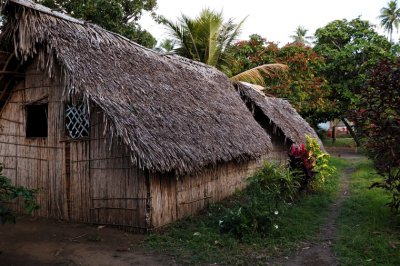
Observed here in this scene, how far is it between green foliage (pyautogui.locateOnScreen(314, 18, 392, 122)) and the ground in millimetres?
17644

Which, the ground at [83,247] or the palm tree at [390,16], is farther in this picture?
the palm tree at [390,16]

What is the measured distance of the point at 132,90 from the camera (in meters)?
7.26

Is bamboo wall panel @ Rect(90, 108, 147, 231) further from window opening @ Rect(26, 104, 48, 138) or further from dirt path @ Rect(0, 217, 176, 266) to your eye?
window opening @ Rect(26, 104, 48, 138)

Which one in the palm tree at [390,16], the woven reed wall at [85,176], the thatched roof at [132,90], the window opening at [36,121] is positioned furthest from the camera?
the palm tree at [390,16]

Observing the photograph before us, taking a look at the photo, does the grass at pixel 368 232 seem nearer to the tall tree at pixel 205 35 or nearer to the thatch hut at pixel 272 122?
the thatch hut at pixel 272 122

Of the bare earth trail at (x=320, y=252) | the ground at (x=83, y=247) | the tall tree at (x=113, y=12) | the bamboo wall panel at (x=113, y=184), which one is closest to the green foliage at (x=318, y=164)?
the bare earth trail at (x=320, y=252)

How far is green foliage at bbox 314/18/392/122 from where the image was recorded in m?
22.2

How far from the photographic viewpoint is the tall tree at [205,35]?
1509cm

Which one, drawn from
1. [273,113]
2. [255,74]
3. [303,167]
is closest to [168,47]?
[255,74]

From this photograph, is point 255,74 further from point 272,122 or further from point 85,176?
point 85,176

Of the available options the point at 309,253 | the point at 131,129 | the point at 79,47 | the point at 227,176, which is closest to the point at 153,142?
the point at 131,129

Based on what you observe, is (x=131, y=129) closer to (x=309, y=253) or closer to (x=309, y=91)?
(x=309, y=253)

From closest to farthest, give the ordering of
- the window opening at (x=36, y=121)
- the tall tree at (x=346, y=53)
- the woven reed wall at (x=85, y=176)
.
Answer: the woven reed wall at (x=85, y=176) → the window opening at (x=36, y=121) → the tall tree at (x=346, y=53)

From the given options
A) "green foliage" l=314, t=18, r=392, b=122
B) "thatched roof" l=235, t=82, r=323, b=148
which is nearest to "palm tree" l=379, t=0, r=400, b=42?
"green foliage" l=314, t=18, r=392, b=122
